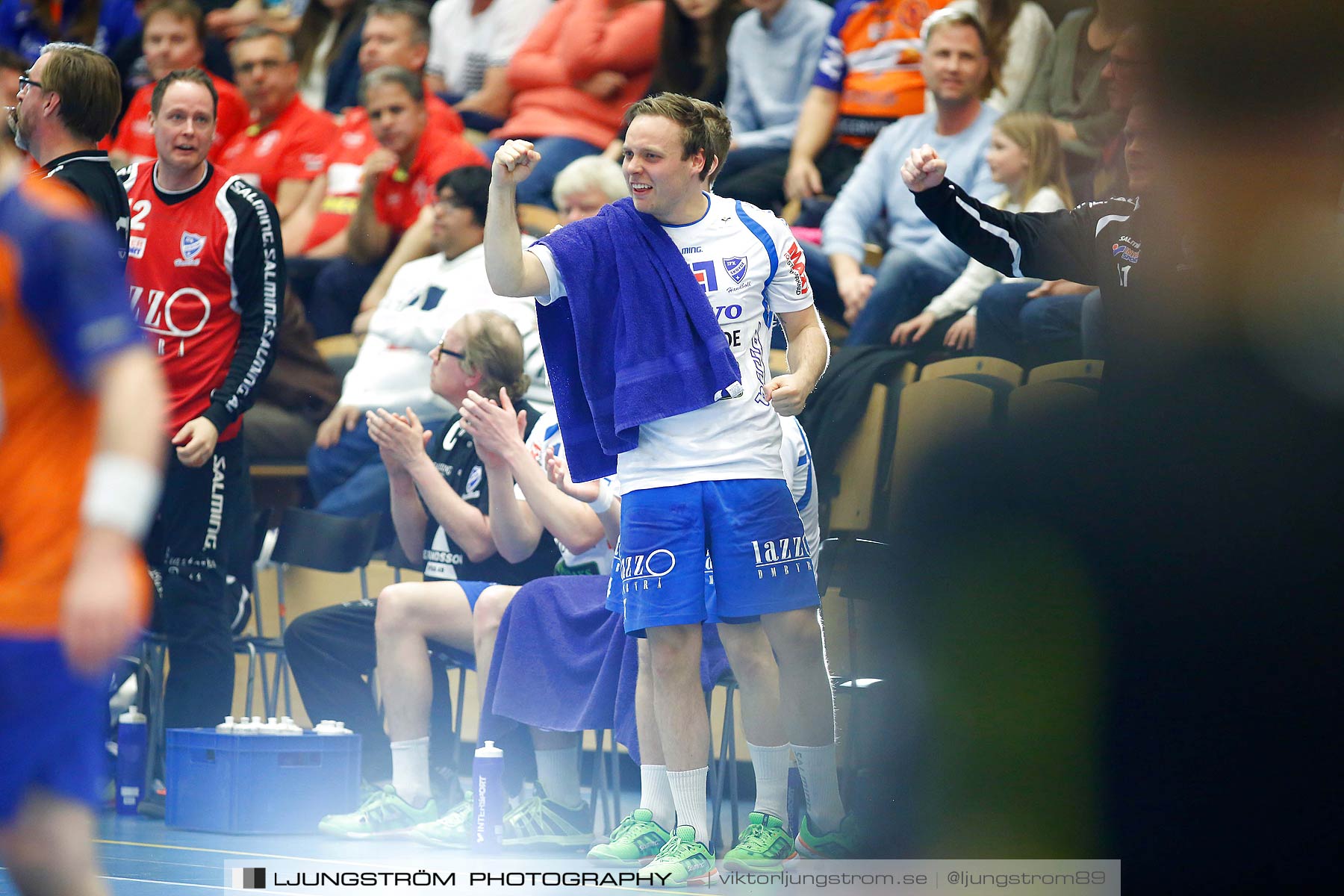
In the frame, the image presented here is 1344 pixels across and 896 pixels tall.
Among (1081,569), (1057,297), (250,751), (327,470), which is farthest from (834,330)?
(1081,569)

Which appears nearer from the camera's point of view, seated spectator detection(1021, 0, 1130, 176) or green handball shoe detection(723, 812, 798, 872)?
green handball shoe detection(723, 812, 798, 872)

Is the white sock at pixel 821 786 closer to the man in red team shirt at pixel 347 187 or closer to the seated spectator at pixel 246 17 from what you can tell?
the man in red team shirt at pixel 347 187

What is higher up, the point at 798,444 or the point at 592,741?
the point at 798,444

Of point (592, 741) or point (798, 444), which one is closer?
point (798, 444)

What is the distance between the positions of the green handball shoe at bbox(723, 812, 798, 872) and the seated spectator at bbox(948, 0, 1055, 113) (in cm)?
319

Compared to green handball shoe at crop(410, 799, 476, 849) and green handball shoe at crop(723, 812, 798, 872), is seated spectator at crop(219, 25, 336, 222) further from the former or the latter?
green handball shoe at crop(723, 812, 798, 872)

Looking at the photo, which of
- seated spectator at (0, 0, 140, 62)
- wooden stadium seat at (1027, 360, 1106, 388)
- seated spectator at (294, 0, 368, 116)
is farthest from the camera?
seated spectator at (0, 0, 140, 62)

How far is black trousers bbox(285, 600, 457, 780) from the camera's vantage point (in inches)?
195

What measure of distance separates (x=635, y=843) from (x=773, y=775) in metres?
0.41

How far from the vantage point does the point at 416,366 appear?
585cm

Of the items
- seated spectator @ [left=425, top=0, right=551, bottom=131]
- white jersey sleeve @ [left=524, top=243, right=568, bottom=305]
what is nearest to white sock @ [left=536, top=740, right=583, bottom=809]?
white jersey sleeve @ [left=524, top=243, right=568, bottom=305]

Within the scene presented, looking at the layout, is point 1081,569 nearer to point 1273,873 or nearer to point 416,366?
point 1273,873

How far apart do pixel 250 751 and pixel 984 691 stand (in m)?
3.62

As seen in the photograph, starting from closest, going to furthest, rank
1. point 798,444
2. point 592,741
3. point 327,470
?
1. point 798,444
2. point 592,741
3. point 327,470
